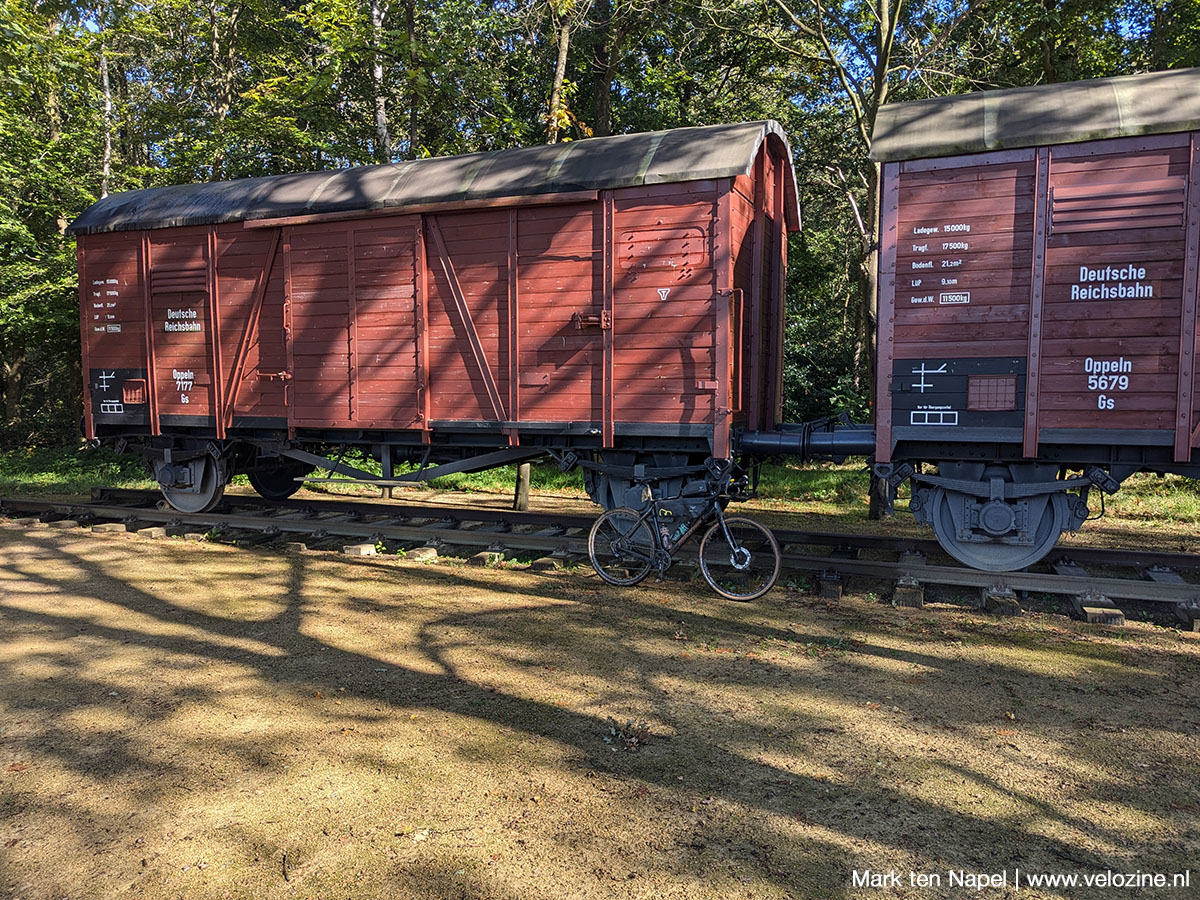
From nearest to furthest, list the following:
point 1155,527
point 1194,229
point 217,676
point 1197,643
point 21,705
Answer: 1. point 21,705
2. point 217,676
3. point 1197,643
4. point 1194,229
5. point 1155,527

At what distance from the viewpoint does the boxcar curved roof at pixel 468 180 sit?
753 cm

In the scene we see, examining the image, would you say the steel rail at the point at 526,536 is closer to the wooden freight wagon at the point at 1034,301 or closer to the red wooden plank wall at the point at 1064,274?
the wooden freight wagon at the point at 1034,301

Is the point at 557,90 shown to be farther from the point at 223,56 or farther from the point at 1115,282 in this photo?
the point at 223,56

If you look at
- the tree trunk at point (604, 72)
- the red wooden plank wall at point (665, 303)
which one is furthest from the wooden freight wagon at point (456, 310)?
the tree trunk at point (604, 72)

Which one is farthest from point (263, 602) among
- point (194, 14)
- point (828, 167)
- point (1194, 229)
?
point (194, 14)

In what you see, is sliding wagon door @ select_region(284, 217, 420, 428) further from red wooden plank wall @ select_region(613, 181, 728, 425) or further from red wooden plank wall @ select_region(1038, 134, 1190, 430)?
red wooden plank wall @ select_region(1038, 134, 1190, 430)

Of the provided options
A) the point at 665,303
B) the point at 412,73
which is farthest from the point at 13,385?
the point at 665,303

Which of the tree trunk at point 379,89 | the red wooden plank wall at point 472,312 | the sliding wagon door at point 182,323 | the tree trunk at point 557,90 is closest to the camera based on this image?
the red wooden plank wall at point 472,312

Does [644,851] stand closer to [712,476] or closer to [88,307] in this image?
[712,476]

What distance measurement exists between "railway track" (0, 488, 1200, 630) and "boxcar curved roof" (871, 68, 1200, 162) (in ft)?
12.2

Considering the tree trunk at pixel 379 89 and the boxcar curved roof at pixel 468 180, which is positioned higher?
the tree trunk at pixel 379 89

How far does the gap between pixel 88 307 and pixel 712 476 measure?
28.6ft

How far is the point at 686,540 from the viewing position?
25.0ft

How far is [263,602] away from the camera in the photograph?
7.04 m
